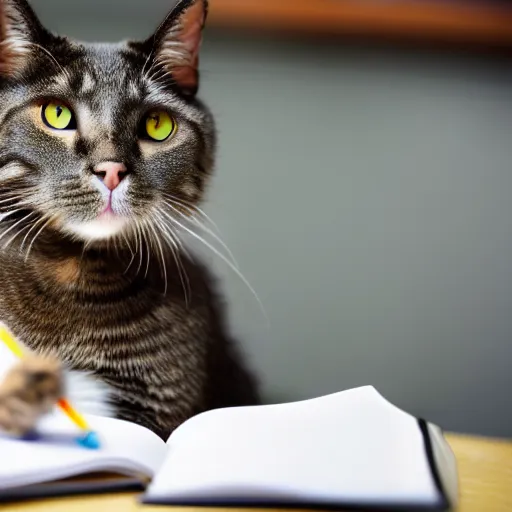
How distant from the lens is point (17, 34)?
89 cm

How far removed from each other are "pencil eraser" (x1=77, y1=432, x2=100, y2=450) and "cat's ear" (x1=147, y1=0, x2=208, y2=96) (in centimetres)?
54

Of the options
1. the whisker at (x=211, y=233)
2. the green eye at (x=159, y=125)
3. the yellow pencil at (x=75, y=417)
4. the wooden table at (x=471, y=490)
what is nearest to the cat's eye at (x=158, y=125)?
the green eye at (x=159, y=125)

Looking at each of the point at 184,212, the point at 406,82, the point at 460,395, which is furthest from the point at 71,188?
the point at 460,395

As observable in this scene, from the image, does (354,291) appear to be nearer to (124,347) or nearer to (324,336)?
(324,336)

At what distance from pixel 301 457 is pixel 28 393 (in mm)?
279

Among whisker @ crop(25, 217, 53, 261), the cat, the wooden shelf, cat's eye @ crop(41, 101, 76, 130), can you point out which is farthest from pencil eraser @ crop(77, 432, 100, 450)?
the wooden shelf

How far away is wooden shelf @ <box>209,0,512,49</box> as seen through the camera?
3.55 ft

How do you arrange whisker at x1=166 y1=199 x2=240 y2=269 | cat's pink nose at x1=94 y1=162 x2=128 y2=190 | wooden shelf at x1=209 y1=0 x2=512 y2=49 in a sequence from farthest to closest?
wooden shelf at x1=209 y1=0 x2=512 y2=49 < whisker at x1=166 y1=199 x2=240 y2=269 < cat's pink nose at x1=94 y1=162 x2=128 y2=190

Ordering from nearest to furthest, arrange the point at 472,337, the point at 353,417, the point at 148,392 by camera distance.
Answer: the point at 353,417 → the point at 148,392 → the point at 472,337

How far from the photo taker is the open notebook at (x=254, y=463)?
0.62 m

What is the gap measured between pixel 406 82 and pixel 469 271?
0.33m

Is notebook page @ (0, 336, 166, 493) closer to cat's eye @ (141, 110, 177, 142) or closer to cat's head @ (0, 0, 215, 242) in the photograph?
cat's head @ (0, 0, 215, 242)

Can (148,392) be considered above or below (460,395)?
above

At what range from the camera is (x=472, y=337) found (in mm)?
1100
